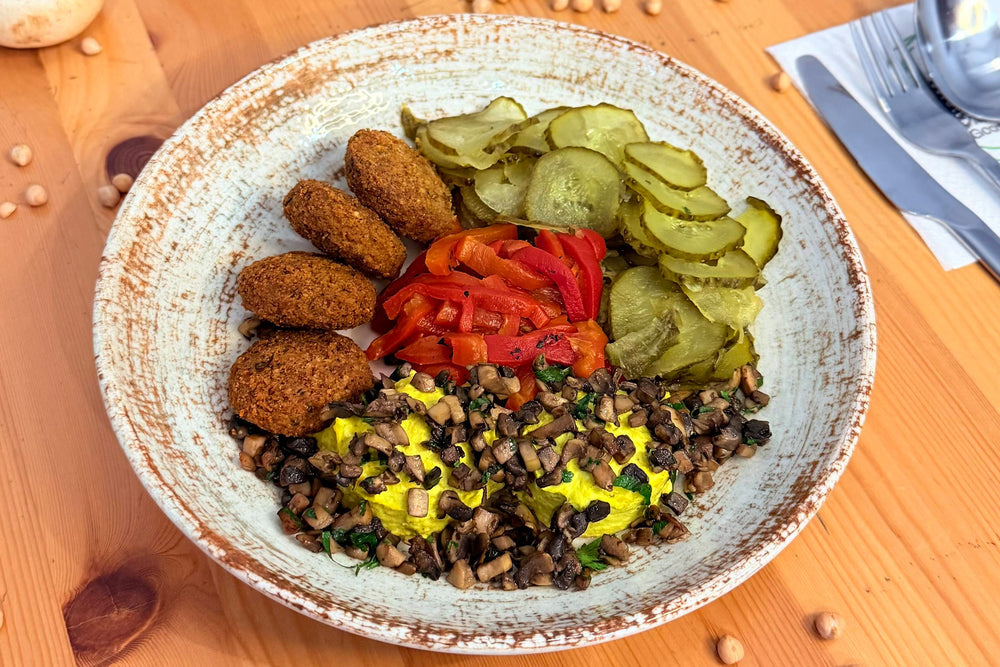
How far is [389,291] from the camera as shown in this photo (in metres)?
3.38

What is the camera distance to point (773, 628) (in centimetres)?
296

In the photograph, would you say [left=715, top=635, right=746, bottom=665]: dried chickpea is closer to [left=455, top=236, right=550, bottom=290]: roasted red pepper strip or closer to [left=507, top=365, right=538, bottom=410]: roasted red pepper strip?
[left=507, top=365, right=538, bottom=410]: roasted red pepper strip

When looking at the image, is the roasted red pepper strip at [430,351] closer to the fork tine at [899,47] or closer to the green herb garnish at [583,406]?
the green herb garnish at [583,406]

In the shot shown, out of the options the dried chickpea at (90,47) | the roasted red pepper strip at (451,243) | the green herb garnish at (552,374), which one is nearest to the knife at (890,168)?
the roasted red pepper strip at (451,243)

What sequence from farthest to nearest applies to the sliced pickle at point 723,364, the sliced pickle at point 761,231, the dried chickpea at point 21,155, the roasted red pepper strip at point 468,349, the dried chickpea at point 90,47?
the dried chickpea at point 90,47 < the dried chickpea at point 21,155 < the sliced pickle at point 761,231 < the sliced pickle at point 723,364 < the roasted red pepper strip at point 468,349

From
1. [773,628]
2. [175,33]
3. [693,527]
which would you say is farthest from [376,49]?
[773,628]

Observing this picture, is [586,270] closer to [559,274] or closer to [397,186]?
[559,274]

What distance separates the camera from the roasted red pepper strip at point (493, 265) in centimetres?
321

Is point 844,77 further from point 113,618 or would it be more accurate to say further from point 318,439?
point 113,618

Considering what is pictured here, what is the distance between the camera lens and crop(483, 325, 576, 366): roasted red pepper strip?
121 inches

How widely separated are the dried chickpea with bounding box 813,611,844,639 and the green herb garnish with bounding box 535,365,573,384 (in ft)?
4.40

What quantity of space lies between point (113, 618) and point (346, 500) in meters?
0.94

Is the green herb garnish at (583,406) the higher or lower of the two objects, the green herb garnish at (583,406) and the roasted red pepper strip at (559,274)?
the lower

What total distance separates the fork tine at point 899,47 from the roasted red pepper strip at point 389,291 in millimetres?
3069
